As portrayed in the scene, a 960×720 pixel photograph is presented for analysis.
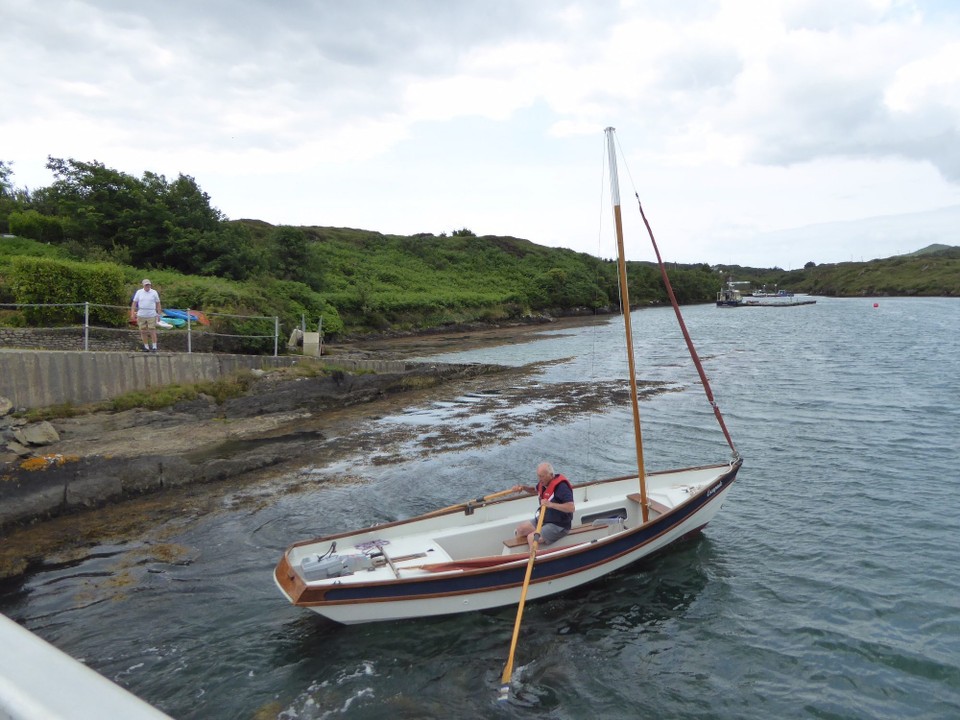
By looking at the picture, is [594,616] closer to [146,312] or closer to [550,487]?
[550,487]

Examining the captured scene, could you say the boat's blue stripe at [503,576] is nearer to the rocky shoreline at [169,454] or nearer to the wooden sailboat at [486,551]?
the wooden sailboat at [486,551]

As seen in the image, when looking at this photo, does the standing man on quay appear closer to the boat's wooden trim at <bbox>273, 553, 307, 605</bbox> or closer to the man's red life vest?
the boat's wooden trim at <bbox>273, 553, 307, 605</bbox>

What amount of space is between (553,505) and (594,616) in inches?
71.8

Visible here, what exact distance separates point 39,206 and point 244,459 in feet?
95.7

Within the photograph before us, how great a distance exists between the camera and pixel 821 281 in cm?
18288

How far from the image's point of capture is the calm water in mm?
8523

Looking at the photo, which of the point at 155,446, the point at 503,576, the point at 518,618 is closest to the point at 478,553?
the point at 503,576

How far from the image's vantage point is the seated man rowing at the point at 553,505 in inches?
435

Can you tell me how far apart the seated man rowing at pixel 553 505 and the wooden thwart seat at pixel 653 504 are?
178 centimetres

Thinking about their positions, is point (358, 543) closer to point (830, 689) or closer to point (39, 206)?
point (830, 689)

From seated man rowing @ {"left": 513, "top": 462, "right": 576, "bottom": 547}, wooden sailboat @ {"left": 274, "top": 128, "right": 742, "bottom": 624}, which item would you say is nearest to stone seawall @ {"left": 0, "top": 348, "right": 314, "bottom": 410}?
wooden sailboat @ {"left": 274, "top": 128, "right": 742, "bottom": 624}

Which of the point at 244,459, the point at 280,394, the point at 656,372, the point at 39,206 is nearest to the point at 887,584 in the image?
the point at 244,459

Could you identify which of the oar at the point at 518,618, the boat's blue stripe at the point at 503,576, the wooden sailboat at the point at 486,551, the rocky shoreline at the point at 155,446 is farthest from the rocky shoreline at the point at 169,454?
the oar at the point at 518,618

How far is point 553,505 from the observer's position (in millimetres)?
10992
